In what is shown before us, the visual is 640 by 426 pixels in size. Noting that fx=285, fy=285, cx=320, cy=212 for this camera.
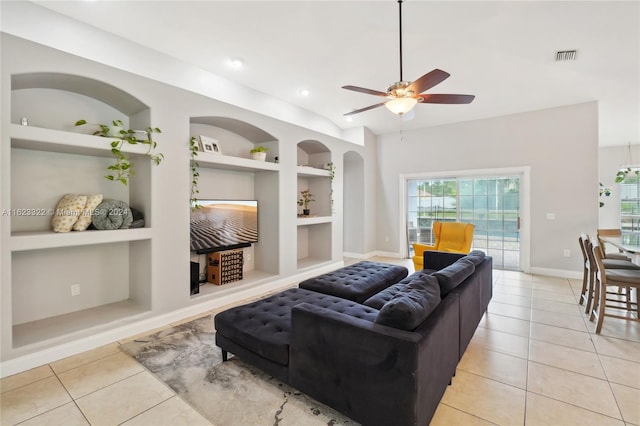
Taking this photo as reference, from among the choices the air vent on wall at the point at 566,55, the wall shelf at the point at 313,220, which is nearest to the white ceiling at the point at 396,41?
the air vent on wall at the point at 566,55

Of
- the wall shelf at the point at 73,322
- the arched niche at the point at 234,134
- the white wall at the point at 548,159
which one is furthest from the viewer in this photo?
the white wall at the point at 548,159

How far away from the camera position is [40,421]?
177 cm

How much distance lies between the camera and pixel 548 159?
5.16 metres

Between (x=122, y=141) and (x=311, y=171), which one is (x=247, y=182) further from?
(x=122, y=141)

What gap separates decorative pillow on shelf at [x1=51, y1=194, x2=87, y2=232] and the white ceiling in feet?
6.36

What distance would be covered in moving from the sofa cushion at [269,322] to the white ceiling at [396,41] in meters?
2.85

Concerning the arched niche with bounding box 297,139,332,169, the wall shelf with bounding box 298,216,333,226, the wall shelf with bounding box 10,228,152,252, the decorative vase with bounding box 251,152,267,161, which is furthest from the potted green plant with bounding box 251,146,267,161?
the wall shelf with bounding box 10,228,152,252

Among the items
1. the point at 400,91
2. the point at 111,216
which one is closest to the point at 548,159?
the point at 400,91

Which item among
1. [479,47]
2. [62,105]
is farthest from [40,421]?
[479,47]

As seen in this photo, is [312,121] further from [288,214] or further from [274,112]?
[288,214]

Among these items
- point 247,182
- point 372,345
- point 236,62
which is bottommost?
point 372,345

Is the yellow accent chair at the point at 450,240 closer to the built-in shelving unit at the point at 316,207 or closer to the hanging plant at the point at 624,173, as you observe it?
the built-in shelving unit at the point at 316,207

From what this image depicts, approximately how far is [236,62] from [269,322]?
344cm

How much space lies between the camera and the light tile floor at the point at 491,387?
1.80 m
